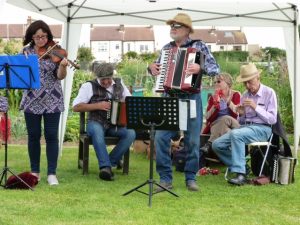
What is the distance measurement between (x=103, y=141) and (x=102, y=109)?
38 cm

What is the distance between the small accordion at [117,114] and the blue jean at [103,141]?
0.13m

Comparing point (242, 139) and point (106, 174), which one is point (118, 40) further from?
point (242, 139)

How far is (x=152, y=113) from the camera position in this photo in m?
6.34

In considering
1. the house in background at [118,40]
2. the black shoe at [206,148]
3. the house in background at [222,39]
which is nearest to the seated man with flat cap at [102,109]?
the black shoe at [206,148]

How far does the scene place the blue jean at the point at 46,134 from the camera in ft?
23.5

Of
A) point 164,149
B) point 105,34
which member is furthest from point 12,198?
point 105,34

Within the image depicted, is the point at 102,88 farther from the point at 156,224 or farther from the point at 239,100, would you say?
the point at 156,224

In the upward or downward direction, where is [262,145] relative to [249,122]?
downward

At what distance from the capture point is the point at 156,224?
546 cm

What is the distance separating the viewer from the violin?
685cm

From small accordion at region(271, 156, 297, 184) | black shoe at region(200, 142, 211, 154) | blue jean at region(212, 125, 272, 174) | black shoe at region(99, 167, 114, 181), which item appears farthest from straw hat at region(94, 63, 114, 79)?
small accordion at region(271, 156, 297, 184)

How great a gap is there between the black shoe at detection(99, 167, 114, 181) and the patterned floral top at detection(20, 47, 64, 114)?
956 millimetres

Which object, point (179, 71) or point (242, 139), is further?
point (242, 139)

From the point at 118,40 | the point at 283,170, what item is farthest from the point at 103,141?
the point at 118,40
